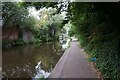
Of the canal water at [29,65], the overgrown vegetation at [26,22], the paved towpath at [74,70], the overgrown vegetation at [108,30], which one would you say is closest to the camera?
the overgrown vegetation at [108,30]

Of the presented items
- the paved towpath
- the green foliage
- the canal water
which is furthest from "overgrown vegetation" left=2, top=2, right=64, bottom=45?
the paved towpath

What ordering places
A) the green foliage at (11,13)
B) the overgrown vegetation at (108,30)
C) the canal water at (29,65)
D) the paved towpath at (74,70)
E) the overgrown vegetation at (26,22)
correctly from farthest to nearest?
the overgrown vegetation at (26,22) → the green foliage at (11,13) → the canal water at (29,65) → the paved towpath at (74,70) → the overgrown vegetation at (108,30)

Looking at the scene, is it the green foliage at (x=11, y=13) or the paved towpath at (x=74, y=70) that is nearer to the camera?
the paved towpath at (x=74, y=70)

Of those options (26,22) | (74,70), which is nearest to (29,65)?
(74,70)

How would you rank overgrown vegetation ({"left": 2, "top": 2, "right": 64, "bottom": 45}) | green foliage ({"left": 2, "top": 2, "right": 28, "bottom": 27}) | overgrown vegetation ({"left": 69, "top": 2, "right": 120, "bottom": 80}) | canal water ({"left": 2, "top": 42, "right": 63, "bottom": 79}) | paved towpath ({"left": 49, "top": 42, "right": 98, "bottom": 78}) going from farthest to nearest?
overgrown vegetation ({"left": 2, "top": 2, "right": 64, "bottom": 45})
green foliage ({"left": 2, "top": 2, "right": 28, "bottom": 27})
canal water ({"left": 2, "top": 42, "right": 63, "bottom": 79})
paved towpath ({"left": 49, "top": 42, "right": 98, "bottom": 78})
overgrown vegetation ({"left": 69, "top": 2, "right": 120, "bottom": 80})

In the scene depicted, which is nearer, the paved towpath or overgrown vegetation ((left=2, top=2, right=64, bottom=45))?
the paved towpath

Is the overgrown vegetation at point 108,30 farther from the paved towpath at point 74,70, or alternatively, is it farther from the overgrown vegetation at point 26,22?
the overgrown vegetation at point 26,22

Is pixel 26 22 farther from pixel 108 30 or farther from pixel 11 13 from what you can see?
pixel 108 30

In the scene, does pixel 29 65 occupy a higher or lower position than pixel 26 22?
lower

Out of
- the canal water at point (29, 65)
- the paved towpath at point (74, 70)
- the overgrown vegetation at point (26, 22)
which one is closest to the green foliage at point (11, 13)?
the overgrown vegetation at point (26, 22)

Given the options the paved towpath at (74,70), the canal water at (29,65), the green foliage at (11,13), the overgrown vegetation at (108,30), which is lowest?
the canal water at (29,65)

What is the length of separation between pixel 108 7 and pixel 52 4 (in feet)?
8.13

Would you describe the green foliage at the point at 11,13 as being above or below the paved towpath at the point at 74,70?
above

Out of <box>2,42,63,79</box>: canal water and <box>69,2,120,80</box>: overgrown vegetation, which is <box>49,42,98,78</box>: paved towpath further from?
<box>69,2,120,80</box>: overgrown vegetation
